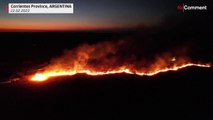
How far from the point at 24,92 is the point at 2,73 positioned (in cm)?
95

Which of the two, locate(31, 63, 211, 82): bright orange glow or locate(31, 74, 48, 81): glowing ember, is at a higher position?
locate(31, 63, 211, 82): bright orange glow

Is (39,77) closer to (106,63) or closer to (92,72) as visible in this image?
(92,72)

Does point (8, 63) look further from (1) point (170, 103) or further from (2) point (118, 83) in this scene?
(1) point (170, 103)

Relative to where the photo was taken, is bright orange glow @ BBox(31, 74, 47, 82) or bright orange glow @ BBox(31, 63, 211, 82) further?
bright orange glow @ BBox(31, 63, 211, 82)

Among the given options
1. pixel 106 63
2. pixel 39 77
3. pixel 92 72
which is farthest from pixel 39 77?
pixel 106 63

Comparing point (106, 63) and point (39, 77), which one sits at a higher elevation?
point (106, 63)

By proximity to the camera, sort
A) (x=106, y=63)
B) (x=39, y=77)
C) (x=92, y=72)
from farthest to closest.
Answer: (x=106, y=63), (x=92, y=72), (x=39, y=77)

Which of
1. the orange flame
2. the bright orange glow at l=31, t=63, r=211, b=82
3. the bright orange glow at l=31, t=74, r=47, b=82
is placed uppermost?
the orange flame

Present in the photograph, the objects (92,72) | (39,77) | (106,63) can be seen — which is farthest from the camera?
(106,63)

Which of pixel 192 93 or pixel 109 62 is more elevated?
pixel 109 62

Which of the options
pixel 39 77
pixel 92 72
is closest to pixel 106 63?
pixel 92 72

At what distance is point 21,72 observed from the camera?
170 inches

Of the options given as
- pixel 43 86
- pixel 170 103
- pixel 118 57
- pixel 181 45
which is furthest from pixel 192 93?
pixel 43 86

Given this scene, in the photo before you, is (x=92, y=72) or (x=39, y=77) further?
(x=92, y=72)
